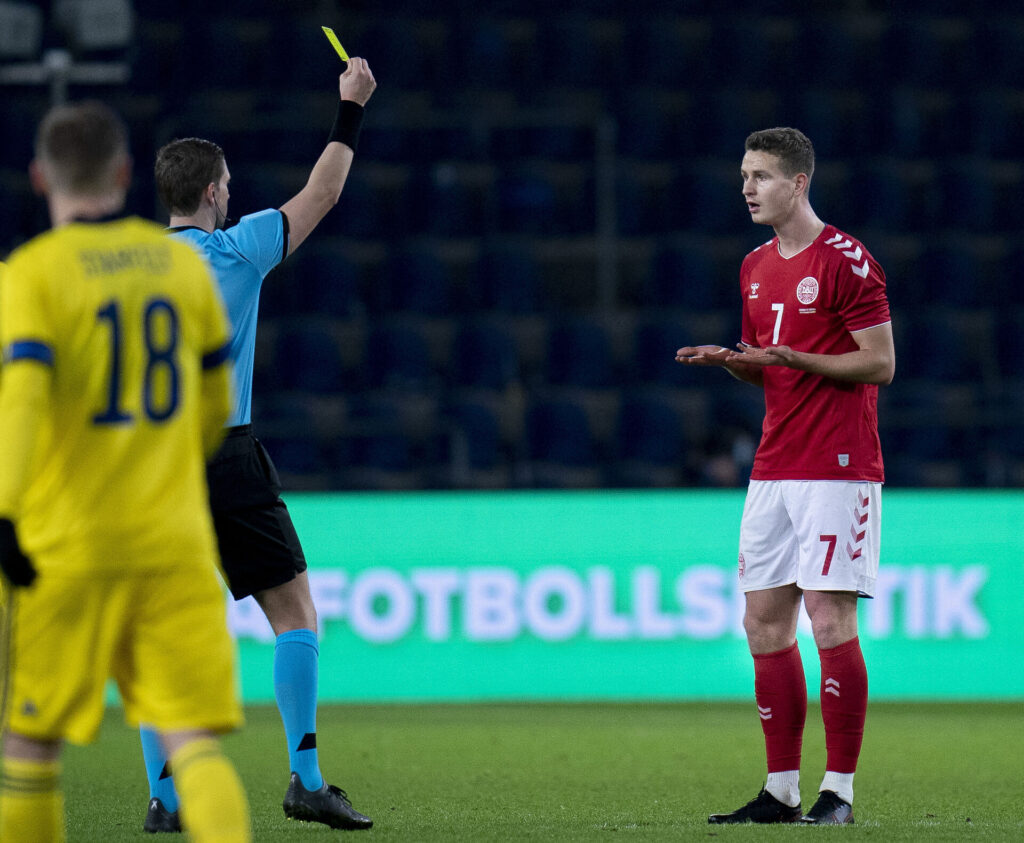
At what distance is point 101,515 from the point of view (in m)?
2.75

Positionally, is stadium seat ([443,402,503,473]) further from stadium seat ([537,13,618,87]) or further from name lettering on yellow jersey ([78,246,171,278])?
name lettering on yellow jersey ([78,246,171,278])

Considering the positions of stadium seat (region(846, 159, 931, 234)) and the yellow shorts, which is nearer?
the yellow shorts

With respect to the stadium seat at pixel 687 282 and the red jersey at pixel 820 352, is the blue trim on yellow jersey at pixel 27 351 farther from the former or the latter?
the stadium seat at pixel 687 282

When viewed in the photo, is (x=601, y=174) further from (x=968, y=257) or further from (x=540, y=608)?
(x=540, y=608)

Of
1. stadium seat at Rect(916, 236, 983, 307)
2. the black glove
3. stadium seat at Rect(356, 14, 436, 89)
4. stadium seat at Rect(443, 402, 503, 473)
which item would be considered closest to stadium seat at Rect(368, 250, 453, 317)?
stadium seat at Rect(443, 402, 503, 473)

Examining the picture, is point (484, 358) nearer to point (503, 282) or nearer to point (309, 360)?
point (503, 282)

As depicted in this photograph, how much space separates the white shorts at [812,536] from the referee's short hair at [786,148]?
93 centimetres

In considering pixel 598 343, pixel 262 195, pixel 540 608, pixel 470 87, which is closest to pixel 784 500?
pixel 540 608

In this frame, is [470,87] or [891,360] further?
[470,87]

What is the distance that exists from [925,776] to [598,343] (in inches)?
238

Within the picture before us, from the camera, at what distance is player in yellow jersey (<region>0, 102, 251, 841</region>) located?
2732 millimetres

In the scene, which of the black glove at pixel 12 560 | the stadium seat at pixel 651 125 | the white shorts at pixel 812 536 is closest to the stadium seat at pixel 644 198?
the stadium seat at pixel 651 125

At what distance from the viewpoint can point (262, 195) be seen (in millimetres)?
11781

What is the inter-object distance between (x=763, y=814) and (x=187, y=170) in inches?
94.9
